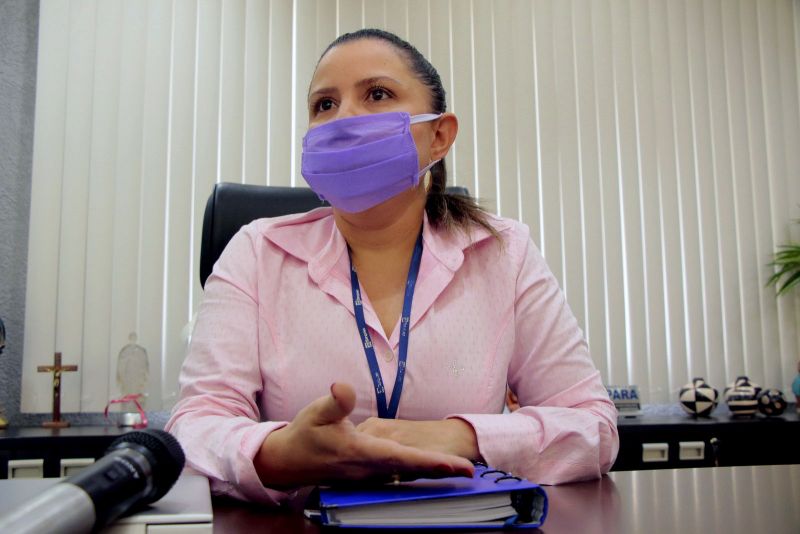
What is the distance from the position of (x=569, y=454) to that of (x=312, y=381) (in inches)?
16.3

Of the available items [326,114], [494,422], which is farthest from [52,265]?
[494,422]

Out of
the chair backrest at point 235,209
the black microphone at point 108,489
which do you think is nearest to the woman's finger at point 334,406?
the black microphone at point 108,489

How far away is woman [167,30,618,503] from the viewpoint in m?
1.06

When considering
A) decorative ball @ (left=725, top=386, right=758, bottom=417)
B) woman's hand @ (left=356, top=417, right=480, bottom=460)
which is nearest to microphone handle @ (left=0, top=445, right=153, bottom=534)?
woman's hand @ (left=356, top=417, right=480, bottom=460)

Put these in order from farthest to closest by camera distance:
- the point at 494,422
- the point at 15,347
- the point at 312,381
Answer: the point at 15,347
the point at 312,381
the point at 494,422

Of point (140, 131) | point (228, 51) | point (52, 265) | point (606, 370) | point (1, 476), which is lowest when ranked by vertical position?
point (1, 476)

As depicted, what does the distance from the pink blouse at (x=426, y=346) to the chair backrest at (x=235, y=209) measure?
0.79 ft

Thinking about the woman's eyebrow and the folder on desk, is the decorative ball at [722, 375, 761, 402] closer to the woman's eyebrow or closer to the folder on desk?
the woman's eyebrow

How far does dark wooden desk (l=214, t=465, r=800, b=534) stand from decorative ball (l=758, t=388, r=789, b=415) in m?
2.01

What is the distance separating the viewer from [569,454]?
1.03 meters

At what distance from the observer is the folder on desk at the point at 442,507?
2.14 feet

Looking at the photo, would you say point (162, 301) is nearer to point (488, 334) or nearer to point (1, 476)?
point (1, 476)

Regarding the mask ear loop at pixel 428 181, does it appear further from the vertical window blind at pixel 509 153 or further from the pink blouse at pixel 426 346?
the vertical window blind at pixel 509 153

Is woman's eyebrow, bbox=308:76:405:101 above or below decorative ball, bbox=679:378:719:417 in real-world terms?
above
